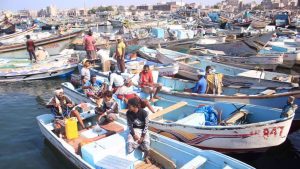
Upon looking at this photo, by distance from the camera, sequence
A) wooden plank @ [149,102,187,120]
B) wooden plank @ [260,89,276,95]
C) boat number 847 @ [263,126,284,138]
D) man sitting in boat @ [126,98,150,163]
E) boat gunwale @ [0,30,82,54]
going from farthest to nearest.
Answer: boat gunwale @ [0,30,82,54] < wooden plank @ [260,89,276,95] < wooden plank @ [149,102,187,120] < boat number 847 @ [263,126,284,138] < man sitting in boat @ [126,98,150,163]

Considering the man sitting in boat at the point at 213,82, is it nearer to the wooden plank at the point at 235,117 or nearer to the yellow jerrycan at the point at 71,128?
the wooden plank at the point at 235,117

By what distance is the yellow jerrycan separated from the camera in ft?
26.3

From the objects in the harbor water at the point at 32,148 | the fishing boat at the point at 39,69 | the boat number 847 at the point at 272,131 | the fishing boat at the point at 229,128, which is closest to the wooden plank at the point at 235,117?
the fishing boat at the point at 229,128

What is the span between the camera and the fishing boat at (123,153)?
6.20 m

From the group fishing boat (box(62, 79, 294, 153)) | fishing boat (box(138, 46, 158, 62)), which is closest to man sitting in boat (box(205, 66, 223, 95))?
fishing boat (box(62, 79, 294, 153))

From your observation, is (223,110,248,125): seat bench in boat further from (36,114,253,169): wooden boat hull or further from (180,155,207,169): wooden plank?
(180,155,207,169): wooden plank

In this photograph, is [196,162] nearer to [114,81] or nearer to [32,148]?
[114,81]

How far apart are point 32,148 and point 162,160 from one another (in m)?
4.79

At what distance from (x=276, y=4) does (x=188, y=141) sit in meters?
143

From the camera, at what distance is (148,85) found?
35.1 ft

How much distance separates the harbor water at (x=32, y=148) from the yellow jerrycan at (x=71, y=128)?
2.66 ft

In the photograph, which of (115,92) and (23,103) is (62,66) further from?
(115,92)

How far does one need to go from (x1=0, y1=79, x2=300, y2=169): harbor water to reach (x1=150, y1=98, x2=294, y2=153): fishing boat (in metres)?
0.75

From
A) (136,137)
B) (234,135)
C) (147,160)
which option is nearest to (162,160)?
(147,160)
